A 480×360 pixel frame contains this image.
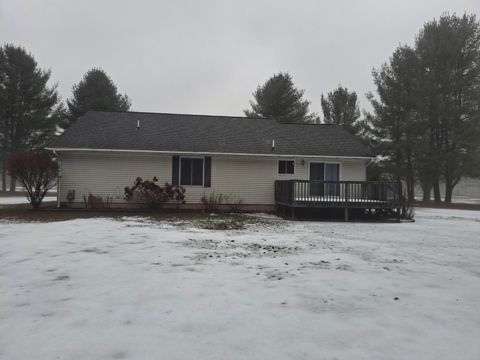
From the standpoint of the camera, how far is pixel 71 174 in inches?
603

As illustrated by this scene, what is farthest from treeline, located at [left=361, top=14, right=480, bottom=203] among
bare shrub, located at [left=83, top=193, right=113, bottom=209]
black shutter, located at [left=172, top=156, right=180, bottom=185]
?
bare shrub, located at [left=83, top=193, right=113, bottom=209]

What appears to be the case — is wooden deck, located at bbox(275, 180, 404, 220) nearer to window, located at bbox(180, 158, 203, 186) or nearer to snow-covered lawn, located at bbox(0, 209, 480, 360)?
window, located at bbox(180, 158, 203, 186)

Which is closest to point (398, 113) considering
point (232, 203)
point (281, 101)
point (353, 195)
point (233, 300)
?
point (281, 101)

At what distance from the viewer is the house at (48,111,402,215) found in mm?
15344

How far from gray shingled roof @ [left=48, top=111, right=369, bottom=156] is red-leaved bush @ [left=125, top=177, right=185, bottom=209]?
166 cm

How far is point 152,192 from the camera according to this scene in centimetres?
1505

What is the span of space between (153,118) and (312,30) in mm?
12556

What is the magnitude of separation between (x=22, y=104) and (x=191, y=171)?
24.5 m

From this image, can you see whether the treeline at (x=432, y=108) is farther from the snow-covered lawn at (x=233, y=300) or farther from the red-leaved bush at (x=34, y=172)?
the red-leaved bush at (x=34, y=172)

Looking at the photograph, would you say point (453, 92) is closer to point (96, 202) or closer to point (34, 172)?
point (96, 202)

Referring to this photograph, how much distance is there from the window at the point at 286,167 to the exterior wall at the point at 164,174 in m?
0.18

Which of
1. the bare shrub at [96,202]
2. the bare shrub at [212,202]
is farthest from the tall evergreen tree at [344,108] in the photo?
the bare shrub at [96,202]

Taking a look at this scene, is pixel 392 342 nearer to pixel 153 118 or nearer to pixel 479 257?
pixel 479 257

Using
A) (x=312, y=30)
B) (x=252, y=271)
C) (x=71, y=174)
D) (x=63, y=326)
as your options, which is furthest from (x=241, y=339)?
(x=312, y=30)
